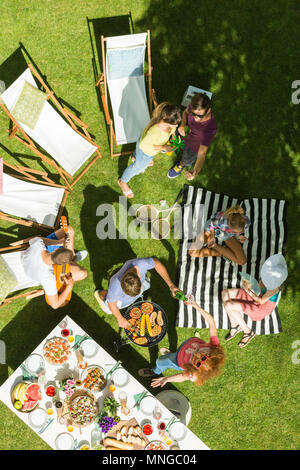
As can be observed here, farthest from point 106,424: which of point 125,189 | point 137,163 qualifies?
point 137,163

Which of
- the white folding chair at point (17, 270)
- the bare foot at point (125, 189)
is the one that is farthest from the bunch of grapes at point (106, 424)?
the bare foot at point (125, 189)

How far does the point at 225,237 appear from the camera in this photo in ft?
17.1

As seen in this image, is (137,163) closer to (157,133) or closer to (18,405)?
(157,133)

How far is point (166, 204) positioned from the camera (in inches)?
231

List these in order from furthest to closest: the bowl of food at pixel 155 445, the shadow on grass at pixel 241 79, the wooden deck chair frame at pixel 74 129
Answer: the shadow on grass at pixel 241 79, the wooden deck chair frame at pixel 74 129, the bowl of food at pixel 155 445

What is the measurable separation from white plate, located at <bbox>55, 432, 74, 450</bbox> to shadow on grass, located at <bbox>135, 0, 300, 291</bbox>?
13.3 feet

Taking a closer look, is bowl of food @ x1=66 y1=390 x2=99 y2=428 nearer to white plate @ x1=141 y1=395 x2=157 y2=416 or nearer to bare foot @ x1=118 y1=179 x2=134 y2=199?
white plate @ x1=141 y1=395 x2=157 y2=416

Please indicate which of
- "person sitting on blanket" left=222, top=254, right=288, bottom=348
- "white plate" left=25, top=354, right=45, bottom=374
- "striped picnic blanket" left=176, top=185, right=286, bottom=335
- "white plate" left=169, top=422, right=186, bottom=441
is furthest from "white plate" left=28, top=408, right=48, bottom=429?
"person sitting on blanket" left=222, top=254, right=288, bottom=348

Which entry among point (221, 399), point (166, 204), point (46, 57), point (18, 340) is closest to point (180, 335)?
point (221, 399)

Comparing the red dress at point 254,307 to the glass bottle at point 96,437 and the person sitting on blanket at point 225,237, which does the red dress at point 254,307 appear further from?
the glass bottle at point 96,437

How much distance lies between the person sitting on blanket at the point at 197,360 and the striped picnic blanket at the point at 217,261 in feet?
2.27

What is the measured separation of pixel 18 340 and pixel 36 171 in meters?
2.56

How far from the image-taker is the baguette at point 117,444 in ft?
15.3
